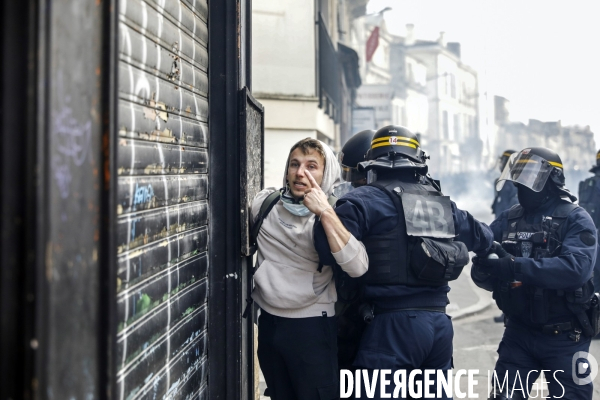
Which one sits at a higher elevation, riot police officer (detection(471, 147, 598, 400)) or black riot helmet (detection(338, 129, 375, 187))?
black riot helmet (detection(338, 129, 375, 187))

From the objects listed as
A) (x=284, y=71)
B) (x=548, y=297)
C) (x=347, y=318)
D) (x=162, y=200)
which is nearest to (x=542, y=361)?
(x=548, y=297)

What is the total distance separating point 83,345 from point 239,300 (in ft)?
5.24

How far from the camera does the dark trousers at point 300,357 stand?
272 cm

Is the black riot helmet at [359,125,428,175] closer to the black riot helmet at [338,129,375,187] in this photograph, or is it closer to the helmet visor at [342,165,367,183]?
the helmet visor at [342,165,367,183]

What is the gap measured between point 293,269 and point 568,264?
64.0 inches

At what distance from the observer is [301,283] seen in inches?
110

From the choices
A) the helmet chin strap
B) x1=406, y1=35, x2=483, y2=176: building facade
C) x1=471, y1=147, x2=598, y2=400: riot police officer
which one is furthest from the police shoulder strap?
x1=406, y1=35, x2=483, y2=176: building facade

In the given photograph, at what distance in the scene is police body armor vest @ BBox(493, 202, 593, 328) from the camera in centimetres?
346

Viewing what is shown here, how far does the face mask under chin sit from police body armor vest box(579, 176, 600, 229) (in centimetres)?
373

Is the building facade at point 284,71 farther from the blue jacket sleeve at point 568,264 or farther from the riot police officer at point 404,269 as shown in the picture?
the riot police officer at point 404,269

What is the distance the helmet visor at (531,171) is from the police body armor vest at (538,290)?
7.6 inches

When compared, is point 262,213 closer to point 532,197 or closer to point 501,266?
point 501,266

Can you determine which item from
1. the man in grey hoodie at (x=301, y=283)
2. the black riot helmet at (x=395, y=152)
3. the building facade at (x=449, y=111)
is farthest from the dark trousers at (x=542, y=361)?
the building facade at (x=449, y=111)

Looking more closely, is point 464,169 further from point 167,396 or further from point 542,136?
point 167,396
